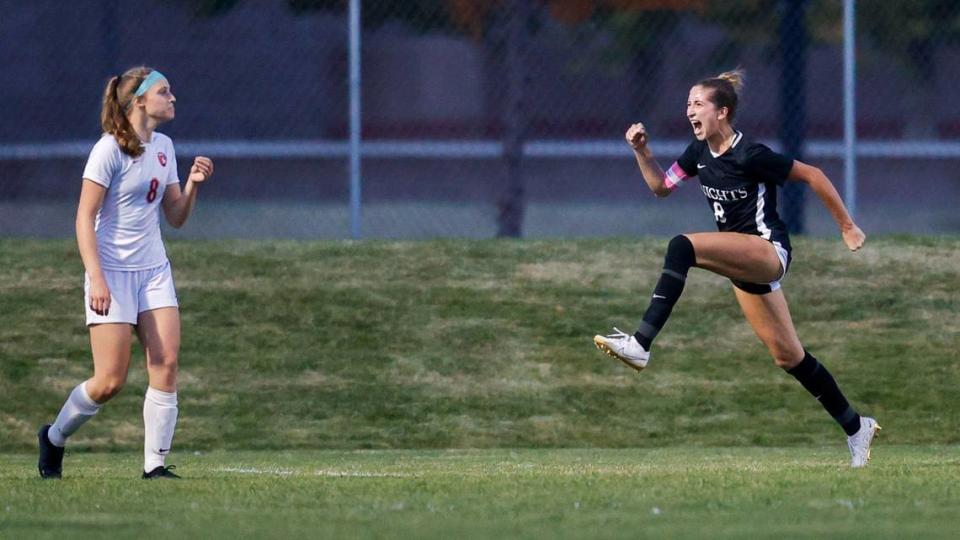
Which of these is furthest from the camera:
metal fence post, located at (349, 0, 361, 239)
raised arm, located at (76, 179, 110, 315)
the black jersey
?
metal fence post, located at (349, 0, 361, 239)

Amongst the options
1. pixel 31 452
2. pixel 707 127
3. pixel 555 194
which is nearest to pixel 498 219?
pixel 555 194

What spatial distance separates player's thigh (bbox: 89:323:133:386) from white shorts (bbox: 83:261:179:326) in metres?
0.04

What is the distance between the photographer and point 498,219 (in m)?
15.9

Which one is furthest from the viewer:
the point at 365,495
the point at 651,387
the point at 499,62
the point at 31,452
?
the point at 499,62

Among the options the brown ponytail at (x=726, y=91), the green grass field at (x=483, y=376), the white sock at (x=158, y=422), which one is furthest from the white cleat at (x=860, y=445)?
the white sock at (x=158, y=422)

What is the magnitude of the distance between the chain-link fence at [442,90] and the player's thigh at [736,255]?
6.02 m

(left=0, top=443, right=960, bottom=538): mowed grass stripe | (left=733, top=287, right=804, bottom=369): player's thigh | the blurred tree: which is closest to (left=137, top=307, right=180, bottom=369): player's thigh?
(left=0, top=443, right=960, bottom=538): mowed grass stripe

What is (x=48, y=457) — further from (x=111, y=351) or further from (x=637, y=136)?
(x=637, y=136)

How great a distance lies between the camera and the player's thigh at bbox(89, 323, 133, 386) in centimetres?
860

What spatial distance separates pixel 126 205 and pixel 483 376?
514 centimetres

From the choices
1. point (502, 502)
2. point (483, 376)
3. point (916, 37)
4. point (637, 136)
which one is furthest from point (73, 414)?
point (916, 37)

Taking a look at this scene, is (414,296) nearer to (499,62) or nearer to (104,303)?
(499,62)

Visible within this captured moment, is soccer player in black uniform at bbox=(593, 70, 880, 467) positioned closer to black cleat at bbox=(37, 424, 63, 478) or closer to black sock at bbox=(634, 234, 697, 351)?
black sock at bbox=(634, 234, 697, 351)

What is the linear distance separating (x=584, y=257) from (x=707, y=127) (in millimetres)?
5672
